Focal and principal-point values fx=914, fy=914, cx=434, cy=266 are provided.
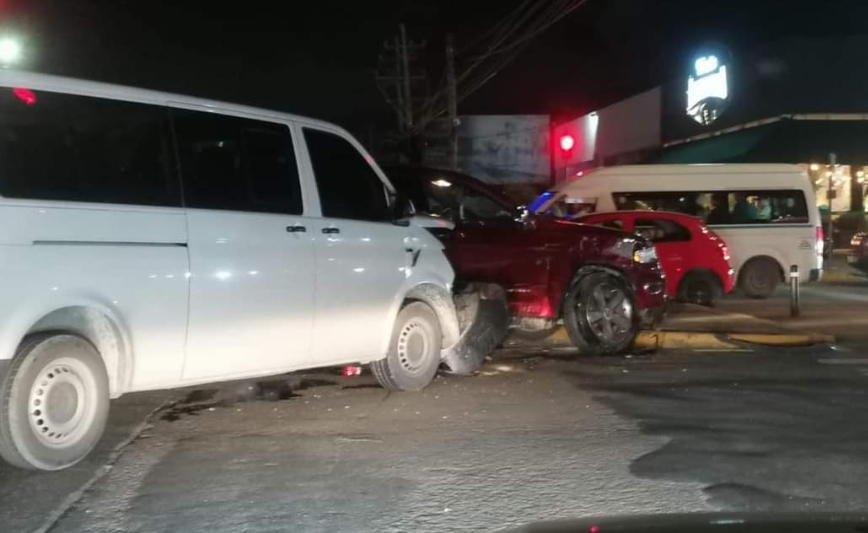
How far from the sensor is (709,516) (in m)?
2.76

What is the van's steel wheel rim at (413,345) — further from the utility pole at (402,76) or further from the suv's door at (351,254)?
the utility pole at (402,76)

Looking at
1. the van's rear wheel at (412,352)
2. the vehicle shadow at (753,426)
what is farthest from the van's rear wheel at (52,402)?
the vehicle shadow at (753,426)

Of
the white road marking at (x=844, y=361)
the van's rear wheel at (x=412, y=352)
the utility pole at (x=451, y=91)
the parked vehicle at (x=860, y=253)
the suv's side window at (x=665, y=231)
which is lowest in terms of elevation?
the white road marking at (x=844, y=361)

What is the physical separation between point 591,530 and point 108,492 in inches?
141

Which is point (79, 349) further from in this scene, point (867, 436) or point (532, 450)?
point (867, 436)

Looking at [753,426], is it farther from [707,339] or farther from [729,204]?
[729,204]

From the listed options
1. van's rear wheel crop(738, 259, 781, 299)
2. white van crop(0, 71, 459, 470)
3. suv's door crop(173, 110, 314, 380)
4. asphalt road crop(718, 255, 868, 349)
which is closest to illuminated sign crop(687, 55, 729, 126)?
asphalt road crop(718, 255, 868, 349)

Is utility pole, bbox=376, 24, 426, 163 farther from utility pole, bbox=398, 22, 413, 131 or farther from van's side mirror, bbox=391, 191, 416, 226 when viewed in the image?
van's side mirror, bbox=391, 191, 416, 226

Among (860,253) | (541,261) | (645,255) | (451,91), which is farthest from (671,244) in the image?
(451,91)

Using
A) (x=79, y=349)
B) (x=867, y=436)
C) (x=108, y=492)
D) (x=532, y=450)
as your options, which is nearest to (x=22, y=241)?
(x=79, y=349)

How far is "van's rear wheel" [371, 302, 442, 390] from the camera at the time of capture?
26.4 ft

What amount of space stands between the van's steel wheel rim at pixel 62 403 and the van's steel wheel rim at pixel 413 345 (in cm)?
302

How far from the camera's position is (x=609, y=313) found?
10.3 m

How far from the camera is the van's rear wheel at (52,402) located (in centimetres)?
525
